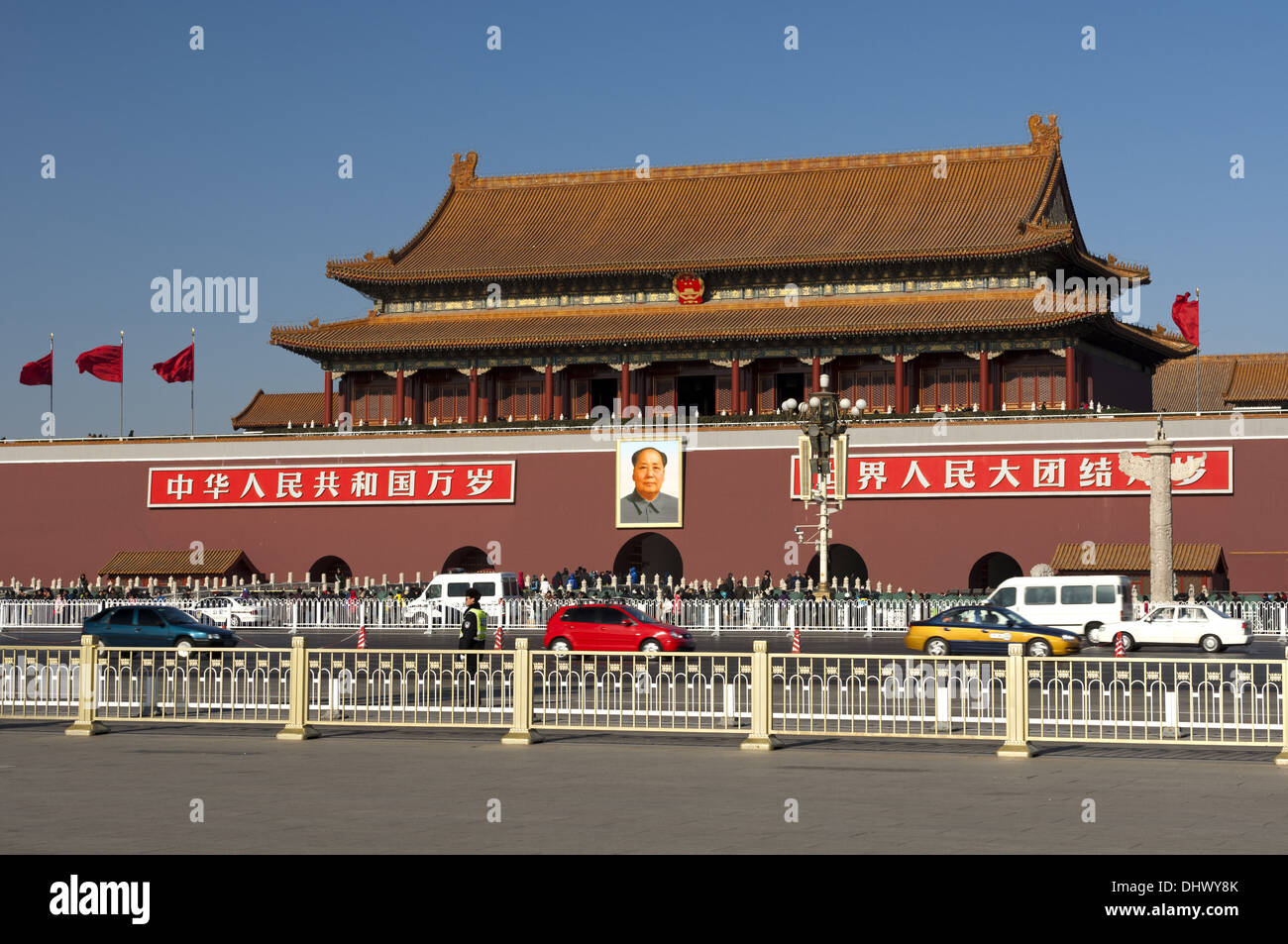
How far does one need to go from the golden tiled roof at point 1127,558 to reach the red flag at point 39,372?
2831 centimetres

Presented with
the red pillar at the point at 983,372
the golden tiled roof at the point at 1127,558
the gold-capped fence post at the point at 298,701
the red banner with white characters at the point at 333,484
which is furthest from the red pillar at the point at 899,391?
the gold-capped fence post at the point at 298,701

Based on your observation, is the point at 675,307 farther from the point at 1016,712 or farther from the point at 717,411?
the point at 1016,712

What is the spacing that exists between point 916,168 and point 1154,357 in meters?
9.18

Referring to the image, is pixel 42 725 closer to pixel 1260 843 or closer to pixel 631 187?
pixel 1260 843

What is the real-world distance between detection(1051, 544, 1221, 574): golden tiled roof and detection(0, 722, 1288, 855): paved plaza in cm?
2468

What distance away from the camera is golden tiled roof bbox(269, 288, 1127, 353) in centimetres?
4353

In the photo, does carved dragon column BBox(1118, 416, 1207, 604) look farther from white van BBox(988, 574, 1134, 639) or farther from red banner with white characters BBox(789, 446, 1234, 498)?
red banner with white characters BBox(789, 446, 1234, 498)

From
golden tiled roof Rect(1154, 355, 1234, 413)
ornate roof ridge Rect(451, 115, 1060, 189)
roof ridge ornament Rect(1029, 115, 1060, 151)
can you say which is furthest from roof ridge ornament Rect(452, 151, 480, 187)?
golden tiled roof Rect(1154, 355, 1234, 413)

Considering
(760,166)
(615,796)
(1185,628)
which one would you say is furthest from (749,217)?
(615,796)

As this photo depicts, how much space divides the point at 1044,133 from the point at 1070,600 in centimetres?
2098

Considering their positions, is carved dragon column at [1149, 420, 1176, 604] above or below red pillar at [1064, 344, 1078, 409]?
below

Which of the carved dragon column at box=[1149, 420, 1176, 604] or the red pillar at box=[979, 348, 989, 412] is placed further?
the red pillar at box=[979, 348, 989, 412]

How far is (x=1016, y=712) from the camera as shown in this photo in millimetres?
14305

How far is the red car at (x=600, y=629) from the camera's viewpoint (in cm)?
2688
